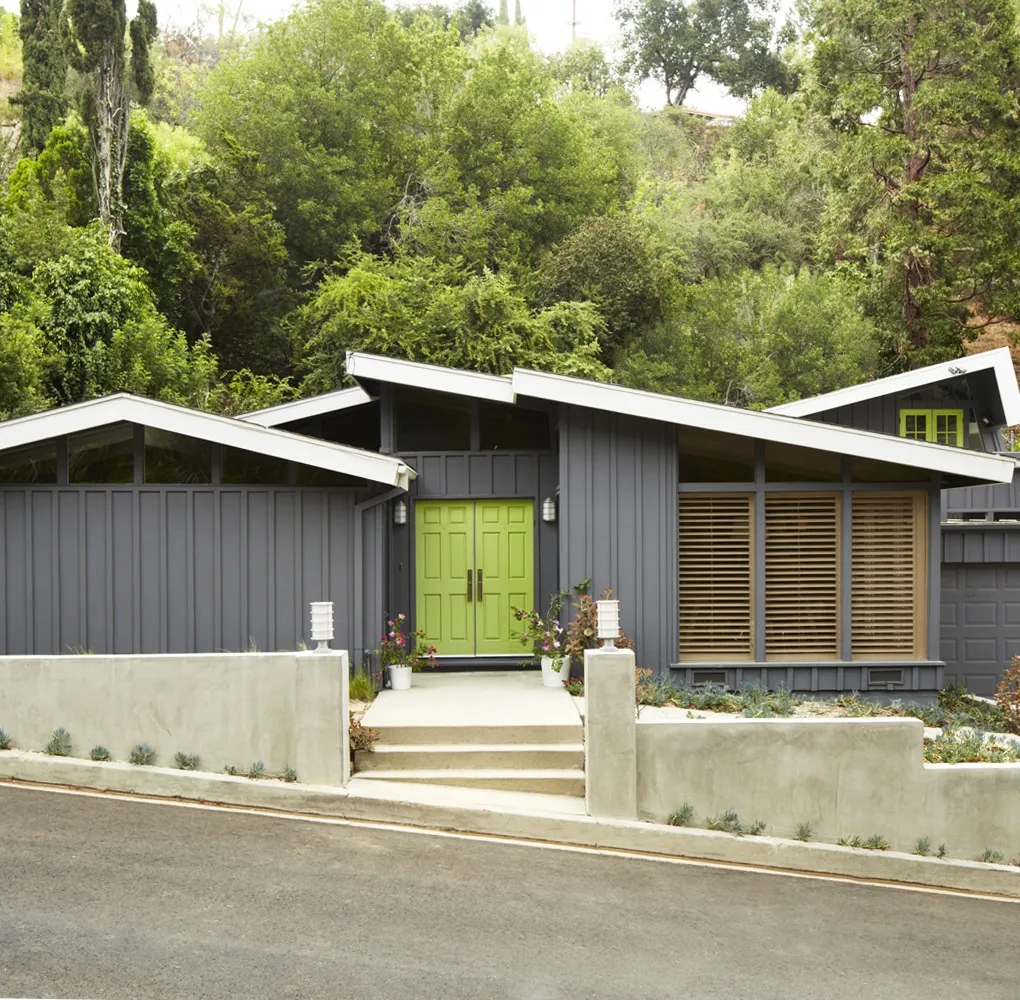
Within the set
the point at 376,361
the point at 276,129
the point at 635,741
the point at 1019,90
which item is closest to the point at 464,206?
the point at 276,129

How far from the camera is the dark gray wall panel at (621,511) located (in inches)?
457

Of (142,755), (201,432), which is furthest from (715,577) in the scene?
(142,755)

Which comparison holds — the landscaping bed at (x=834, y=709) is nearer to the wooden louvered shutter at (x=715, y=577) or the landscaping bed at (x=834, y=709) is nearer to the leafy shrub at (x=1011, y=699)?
the leafy shrub at (x=1011, y=699)

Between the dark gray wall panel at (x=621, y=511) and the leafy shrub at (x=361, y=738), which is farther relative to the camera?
the dark gray wall panel at (x=621, y=511)

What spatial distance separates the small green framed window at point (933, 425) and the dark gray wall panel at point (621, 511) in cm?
794

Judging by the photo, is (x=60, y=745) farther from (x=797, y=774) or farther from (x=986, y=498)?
(x=986, y=498)

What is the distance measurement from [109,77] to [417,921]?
2102cm

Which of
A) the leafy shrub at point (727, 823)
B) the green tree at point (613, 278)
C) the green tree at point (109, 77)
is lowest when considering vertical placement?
the leafy shrub at point (727, 823)

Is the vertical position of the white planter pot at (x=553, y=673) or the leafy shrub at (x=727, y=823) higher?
the white planter pot at (x=553, y=673)

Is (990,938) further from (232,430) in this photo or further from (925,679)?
(232,430)

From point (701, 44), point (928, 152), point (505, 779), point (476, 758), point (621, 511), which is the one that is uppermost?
point (701, 44)

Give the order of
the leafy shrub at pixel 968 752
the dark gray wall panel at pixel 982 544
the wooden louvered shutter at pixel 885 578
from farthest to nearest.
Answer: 1. the dark gray wall panel at pixel 982 544
2. the wooden louvered shutter at pixel 885 578
3. the leafy shrub at pixel 968 752

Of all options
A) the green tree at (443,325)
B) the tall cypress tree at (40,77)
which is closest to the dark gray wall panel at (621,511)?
the green tree at (443,325)

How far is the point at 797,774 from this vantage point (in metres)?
8.52
